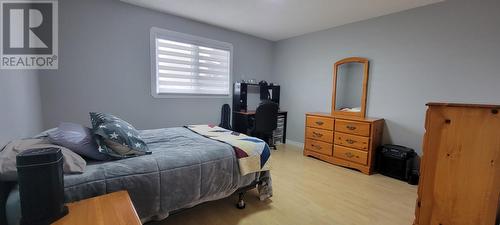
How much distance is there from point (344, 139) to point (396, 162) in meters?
0.71

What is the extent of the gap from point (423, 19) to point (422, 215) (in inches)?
105

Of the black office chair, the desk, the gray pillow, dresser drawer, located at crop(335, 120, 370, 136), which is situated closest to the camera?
the gray pillow

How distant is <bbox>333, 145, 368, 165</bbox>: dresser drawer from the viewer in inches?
120

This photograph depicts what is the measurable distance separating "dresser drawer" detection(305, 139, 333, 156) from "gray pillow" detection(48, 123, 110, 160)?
3.03 meters

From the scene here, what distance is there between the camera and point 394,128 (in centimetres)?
317

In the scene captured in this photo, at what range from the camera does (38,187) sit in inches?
34.1

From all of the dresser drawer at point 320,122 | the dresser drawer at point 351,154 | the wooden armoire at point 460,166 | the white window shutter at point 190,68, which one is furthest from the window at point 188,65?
the wooden armoire at point 460,166

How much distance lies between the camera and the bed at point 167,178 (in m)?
1.23

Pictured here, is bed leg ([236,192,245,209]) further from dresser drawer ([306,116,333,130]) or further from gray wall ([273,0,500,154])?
gray wall ([273,0,500,154])

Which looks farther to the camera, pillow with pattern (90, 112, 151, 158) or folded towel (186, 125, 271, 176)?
folded towel (186, 125, 271, 176)

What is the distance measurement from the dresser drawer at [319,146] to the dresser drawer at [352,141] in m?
0.17

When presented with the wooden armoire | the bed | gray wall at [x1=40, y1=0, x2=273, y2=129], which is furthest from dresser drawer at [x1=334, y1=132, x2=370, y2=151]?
gray wall at [x1=40, y1=0, x2=273, y2=129]

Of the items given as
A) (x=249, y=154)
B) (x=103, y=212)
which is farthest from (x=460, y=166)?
(x=103, y=212)

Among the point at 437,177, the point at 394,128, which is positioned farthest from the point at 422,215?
the point at 394,128
